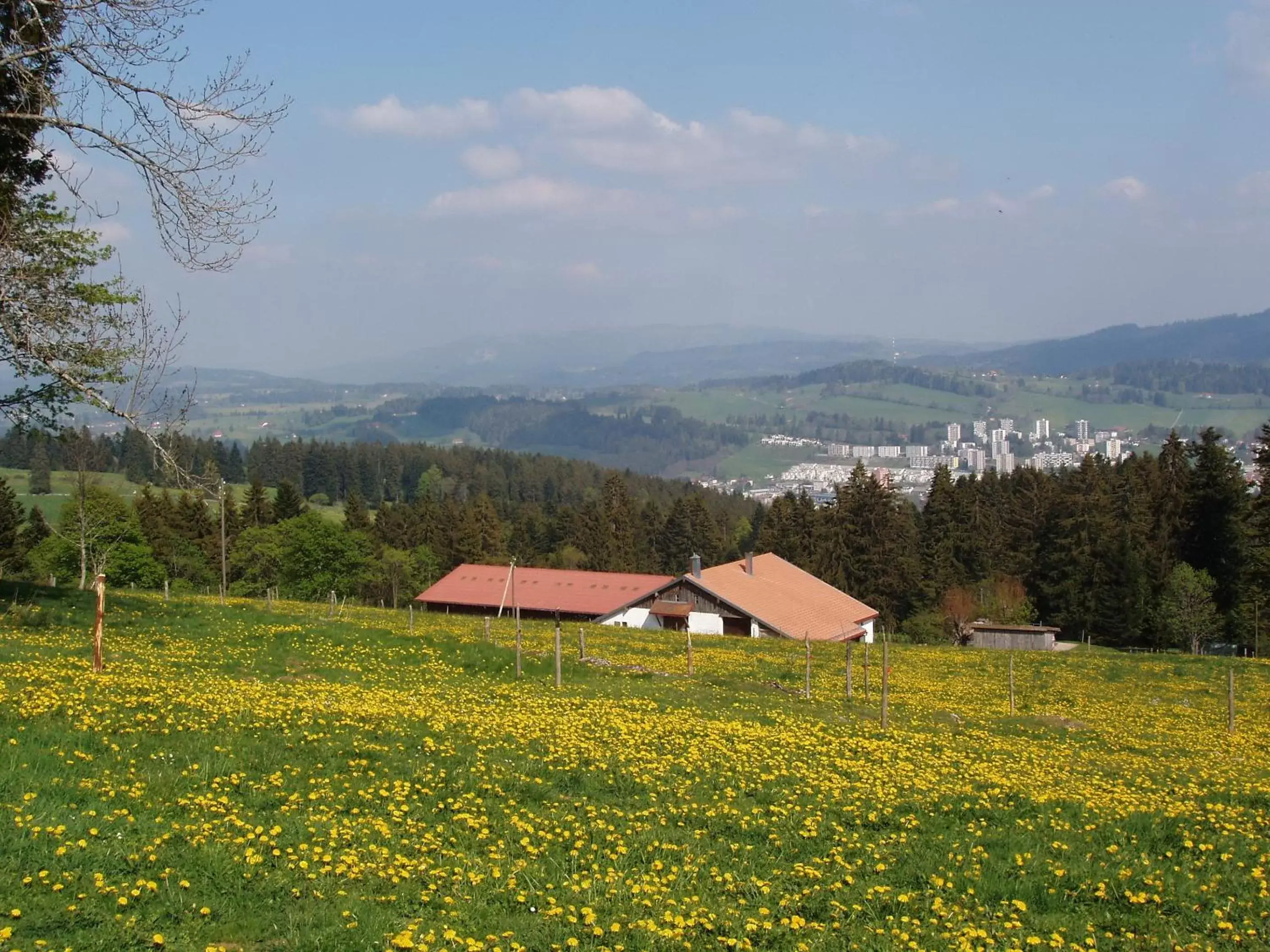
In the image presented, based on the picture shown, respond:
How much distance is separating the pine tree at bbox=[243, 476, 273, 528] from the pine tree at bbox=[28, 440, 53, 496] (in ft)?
109

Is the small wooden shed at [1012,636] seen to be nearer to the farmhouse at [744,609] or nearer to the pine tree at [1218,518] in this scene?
the farmhouse at [744,609]

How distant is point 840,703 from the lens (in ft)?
86.9

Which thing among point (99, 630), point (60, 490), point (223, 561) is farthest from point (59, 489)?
point (99, 630)

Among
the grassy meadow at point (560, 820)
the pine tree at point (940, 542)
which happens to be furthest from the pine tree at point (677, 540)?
the grassy meadow at point (560, 820)

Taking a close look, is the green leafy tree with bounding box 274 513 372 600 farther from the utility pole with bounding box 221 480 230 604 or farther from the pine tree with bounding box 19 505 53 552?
the pine tree with bounding box 19 505 53 552

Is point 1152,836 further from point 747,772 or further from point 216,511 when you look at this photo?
point 216,511

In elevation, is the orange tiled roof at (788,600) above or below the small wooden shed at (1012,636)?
above

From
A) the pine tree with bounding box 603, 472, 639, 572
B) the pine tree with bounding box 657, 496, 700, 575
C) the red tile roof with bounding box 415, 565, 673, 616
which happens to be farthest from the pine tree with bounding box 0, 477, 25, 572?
the pine tree with bounding box 657, 496, 700, 575

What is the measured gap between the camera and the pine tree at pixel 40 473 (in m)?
133

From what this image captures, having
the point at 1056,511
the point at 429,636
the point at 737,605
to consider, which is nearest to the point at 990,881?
the point at 429,636

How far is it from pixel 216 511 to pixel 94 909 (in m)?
107

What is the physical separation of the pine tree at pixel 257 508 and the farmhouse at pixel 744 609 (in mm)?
52926

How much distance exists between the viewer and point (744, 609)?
67.2m

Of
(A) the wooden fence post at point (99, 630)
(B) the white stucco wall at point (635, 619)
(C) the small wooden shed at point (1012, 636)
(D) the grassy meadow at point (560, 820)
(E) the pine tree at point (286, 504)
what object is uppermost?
(A) the wooden fence post at point (99, 630)
